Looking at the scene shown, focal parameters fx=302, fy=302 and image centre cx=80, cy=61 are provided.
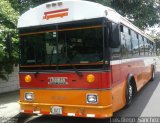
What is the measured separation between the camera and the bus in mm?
7168

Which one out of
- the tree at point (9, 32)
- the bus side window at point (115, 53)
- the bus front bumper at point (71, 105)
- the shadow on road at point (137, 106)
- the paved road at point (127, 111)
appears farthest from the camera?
the tree at point (9, 32)

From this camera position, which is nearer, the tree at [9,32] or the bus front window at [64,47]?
the bus front window at [64,47]

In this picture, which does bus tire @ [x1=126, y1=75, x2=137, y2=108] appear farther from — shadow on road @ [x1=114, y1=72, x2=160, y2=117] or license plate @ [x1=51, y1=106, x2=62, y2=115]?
license plate @ [x1=51, y1=106, x2=62, y2=115]

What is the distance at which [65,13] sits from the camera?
25.0 ft

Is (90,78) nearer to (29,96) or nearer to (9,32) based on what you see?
(29,96)

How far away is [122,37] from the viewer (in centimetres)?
878

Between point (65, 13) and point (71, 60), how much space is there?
1210 mm

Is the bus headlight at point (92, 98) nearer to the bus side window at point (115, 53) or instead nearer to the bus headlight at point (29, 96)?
the bus side window at point (115, 53)

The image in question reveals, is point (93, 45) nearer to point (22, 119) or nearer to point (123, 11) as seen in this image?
point (22, 119)

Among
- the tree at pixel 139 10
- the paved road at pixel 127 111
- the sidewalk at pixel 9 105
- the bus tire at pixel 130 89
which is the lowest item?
the paved road at pixel 127 111

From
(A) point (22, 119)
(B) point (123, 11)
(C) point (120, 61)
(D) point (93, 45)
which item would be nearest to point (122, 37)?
(C) point (120, 61)

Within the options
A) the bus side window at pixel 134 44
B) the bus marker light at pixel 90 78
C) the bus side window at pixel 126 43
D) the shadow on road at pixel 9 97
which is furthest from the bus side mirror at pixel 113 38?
the shadow on road at pixel 9 97

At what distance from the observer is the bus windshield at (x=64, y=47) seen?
724 cm

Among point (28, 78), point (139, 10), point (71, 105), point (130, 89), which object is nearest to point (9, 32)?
point (28, 78)
